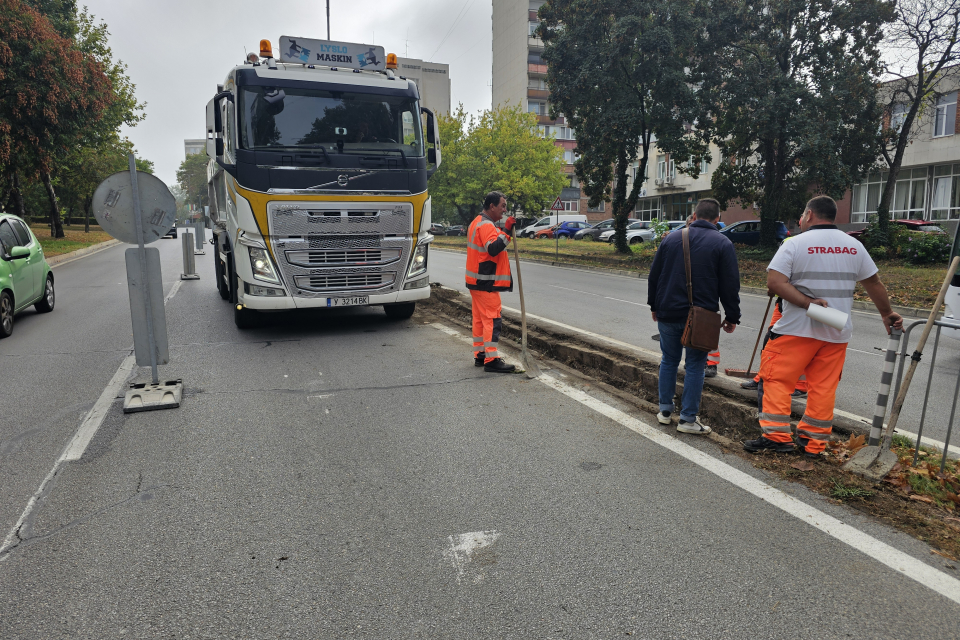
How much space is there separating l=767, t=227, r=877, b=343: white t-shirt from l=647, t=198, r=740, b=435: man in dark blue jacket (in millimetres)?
511

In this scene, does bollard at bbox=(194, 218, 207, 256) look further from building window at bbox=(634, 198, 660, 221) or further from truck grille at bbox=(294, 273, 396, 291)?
building window at bbox=(634, 198, 660, 221)

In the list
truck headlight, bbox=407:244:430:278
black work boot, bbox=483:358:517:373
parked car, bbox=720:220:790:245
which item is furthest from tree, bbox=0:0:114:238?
parked car, bbox=720:220:790:245

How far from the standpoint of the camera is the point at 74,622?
2818 millimetres

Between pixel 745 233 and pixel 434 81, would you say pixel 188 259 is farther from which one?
pixel 434 81

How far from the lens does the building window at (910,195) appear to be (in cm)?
3397

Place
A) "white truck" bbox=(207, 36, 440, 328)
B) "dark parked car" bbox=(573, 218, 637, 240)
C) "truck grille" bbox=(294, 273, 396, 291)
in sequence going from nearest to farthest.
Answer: "white truck" bbox=(207, 36, 440, 328) < "truck grille" bbox=(294, 273, 396, 291) < "dark parked car" bbox=(573, 218, 637, 240)

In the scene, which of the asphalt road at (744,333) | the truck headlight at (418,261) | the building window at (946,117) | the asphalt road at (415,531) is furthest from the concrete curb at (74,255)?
the building window at (946,117)

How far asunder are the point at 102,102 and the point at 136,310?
2189 centimetres

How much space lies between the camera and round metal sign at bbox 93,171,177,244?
229 inches

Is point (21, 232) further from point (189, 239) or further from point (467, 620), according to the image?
point (467, 620)

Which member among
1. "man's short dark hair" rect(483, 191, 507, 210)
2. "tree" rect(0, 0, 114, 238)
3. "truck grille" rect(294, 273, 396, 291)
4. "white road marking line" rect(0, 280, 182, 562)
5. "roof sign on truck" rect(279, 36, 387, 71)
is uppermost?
"tree" rect(0, 0, 114, 238)

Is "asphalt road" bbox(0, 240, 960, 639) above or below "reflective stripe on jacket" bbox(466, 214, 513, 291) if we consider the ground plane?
below

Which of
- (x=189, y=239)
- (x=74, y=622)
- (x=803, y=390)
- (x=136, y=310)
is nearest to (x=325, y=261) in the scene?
(x=136, y=310)

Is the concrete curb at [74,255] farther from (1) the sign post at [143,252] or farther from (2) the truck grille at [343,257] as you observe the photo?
Answer: (1) the sign post at [143,252]
